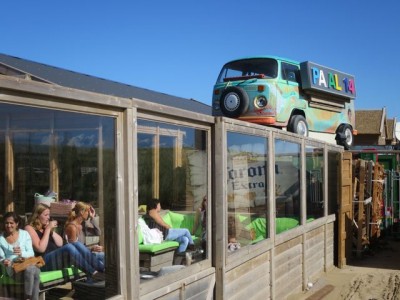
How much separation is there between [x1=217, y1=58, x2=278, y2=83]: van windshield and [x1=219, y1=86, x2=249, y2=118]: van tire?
0.56m

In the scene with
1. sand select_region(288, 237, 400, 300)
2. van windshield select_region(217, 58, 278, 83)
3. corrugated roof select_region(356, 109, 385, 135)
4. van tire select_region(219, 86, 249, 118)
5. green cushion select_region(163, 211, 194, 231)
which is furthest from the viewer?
corrugated roof select_region(356, 109, 385, 135)

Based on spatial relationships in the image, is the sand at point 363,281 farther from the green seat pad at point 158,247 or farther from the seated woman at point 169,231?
the green seat pad at point 158,247

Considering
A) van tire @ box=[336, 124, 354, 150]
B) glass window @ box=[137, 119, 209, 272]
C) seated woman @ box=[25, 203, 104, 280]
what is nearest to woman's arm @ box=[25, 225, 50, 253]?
seated woman @ box=[25, 203, 104, 280]

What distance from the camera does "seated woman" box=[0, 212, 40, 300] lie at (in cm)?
299

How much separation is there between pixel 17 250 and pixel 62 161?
0.60m

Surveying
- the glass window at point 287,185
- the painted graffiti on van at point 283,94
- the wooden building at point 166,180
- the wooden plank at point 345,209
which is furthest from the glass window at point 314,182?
the painted graffiti on van at point 283,94

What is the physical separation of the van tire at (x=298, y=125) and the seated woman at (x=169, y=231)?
5921 mm

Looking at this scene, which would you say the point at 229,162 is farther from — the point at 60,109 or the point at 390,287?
the point at 390,287

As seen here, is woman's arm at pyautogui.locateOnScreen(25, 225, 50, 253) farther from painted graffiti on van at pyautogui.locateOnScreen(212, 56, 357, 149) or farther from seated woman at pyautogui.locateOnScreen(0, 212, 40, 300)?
painted graffiti on van at pyautogui.locateOnScreen(212, 56, 357, 149)

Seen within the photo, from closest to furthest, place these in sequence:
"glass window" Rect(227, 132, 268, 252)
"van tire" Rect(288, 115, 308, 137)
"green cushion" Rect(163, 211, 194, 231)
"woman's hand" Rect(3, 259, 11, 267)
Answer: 1. "woman's hand" Rect(3, 259, 11, 267)
2. "green cushion" Rect(163, 211, 194, 231)
3. "glass window" Rect(227, 132, 268, 252)
4. "van tire" Rect(288, 115, 308, 137)

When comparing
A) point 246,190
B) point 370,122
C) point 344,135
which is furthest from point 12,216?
point 370,122

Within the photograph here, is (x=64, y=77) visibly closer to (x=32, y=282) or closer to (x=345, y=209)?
(x=345, y=209)

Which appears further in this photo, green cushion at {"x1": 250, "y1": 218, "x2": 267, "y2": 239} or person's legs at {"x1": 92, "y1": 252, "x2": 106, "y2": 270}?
green cushion at {"x1": 250, "y1": 218, "x2": 267, "y2": 239}

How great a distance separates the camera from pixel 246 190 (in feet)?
18.6
